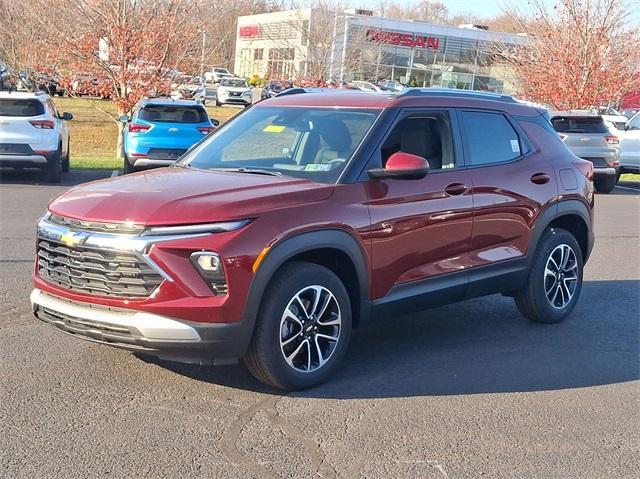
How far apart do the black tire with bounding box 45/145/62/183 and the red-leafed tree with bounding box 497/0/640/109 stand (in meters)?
16.0

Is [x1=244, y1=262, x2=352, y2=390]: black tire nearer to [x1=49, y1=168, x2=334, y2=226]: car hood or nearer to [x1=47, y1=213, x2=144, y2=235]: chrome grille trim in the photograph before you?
[x1=49, y1=168, x2=334, y2=226]: car hood

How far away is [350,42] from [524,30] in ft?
25.8

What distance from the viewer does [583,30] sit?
995 inches

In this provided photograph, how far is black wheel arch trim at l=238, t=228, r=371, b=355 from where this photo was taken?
472 cm

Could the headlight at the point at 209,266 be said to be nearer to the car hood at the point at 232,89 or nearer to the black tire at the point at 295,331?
the black tire at the point at 295,331

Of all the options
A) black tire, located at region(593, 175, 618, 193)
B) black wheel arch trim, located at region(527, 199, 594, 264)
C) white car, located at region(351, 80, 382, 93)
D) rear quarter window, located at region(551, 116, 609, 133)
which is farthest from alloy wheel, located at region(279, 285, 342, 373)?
black tire, located at region(593, 175, 618, 193)

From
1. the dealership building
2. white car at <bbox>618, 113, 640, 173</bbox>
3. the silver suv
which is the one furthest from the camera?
the dealership building

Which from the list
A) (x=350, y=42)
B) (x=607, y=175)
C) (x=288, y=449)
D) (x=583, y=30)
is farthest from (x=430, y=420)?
(x=350, y=42)

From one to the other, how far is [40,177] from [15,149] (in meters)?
1.30

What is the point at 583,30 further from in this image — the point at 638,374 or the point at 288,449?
the point at 288,449

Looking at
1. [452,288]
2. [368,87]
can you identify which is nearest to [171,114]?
[368,87]

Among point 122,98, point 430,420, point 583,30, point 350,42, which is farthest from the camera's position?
point 350,42

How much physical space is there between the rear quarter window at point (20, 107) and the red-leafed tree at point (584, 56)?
16.2 metres

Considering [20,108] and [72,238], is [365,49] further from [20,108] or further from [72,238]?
[72,238]
